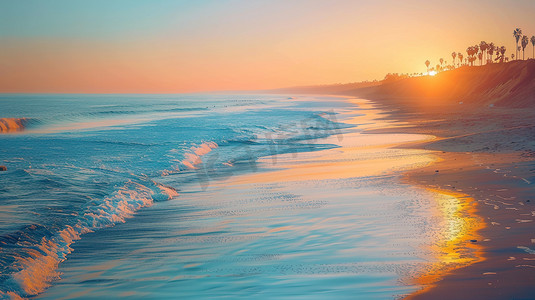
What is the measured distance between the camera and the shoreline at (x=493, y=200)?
17.6 ft

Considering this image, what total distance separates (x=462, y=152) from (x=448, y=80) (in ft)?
362

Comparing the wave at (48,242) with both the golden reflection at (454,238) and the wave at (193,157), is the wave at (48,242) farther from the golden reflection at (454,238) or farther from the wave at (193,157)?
the golden reflection at (454,238)

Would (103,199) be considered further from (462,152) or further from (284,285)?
(462,152)

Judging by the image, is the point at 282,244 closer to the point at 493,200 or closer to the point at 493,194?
the point at 493,200

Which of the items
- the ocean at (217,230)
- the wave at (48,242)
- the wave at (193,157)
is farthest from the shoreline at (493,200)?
the wave at (193,157)

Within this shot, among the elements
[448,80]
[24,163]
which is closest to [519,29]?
[448,80]

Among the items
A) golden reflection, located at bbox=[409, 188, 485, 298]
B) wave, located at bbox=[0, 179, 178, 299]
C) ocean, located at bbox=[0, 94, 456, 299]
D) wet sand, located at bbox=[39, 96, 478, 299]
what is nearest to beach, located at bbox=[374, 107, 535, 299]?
golden reflection, located at bbox=[409, 188, 485, 298]

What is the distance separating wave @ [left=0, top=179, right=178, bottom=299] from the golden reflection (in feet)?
18.0

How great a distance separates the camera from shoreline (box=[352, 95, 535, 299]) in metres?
5.36

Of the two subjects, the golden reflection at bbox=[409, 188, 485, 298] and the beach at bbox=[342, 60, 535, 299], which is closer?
the beach at bbox=[342, 60, 535, 299]

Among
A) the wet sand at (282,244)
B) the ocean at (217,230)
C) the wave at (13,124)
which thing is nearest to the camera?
the wet sand at (282,244)

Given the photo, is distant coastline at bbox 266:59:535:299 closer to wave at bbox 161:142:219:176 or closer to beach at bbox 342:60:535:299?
beach at bbox 342:60:535:299

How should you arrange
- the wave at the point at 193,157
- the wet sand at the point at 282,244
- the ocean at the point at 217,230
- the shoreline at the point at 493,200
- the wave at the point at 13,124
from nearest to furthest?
the shoreline at the point at 493,200, the wet sand at the point at 282,244, the ocean at the point at 217,230, the wave at the point at 193,157, the wave at the point at 13,124

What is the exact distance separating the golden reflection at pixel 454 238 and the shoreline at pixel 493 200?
9 centimetres
